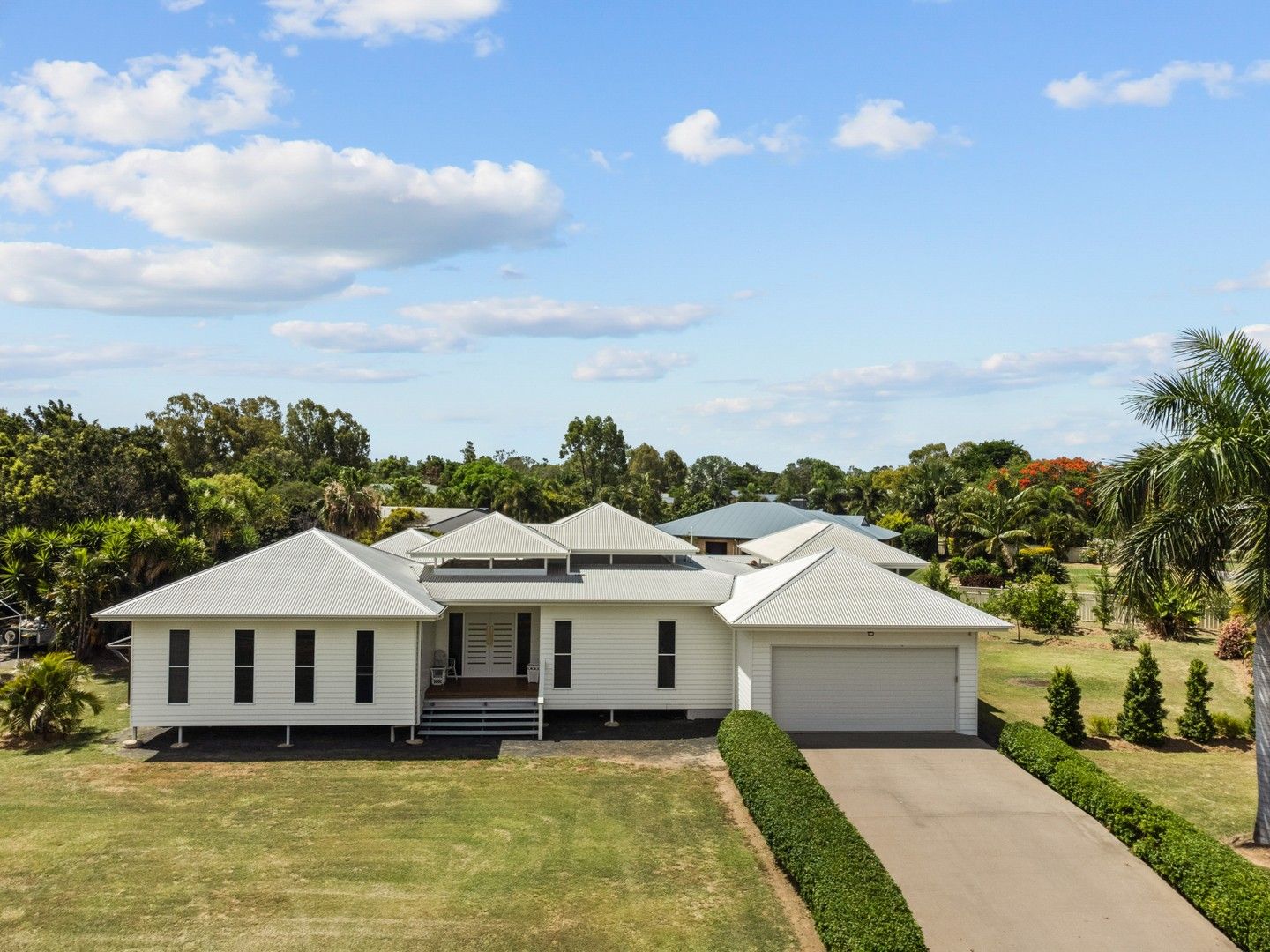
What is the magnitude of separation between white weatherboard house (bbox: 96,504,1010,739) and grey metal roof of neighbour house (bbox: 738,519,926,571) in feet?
20.1

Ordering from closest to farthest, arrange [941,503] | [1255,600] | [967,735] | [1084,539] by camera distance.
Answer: [1255,600], [967,735], [941,503], [1084,539]

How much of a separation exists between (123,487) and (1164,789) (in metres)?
40.0

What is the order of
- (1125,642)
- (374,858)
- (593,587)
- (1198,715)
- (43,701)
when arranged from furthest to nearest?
(1125,642) < (593,587) < (1198,715) < (43,701) < (374,858)

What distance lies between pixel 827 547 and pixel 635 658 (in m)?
9.43

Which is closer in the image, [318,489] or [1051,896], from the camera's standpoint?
[1051,896]

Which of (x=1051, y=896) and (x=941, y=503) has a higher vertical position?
A: (x=941, y=503)

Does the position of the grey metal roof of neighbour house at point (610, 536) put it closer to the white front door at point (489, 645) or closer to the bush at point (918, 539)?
the white front door at point (489, 645)

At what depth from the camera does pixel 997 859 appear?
13141 mm

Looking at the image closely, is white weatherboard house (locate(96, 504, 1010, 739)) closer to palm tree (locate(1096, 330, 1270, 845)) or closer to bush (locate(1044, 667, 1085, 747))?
bush (locate(1044, 667, 1085, 747))

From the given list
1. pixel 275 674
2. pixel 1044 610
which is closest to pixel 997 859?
pixel 275 674

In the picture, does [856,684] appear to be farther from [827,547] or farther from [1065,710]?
[827,547]

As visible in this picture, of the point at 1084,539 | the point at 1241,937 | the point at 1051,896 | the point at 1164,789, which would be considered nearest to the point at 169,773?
the point at 1051,896

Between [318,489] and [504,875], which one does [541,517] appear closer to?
[318,489]

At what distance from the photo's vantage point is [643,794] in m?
16.5
